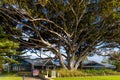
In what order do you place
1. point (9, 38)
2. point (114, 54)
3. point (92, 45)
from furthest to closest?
point (114, 54) → point (92, 45) → point (9, 38)

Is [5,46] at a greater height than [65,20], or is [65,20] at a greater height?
[65,20]

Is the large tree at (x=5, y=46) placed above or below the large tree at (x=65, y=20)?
below

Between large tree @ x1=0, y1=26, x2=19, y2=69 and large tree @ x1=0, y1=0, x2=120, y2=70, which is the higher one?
large tree @ x1=0, y1=0, x2=120, y2=70

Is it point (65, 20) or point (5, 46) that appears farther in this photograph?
point (65, 20)

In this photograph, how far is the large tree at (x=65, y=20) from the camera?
34.6 metres

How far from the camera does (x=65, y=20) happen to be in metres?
40.2

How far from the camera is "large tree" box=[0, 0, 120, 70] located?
113 ft

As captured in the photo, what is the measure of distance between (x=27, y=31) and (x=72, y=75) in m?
12.8

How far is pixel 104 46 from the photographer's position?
47.6 metres

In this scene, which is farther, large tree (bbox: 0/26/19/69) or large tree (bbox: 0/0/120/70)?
large tree (bbox: 0/26/19/69)

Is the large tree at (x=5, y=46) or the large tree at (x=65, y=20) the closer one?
the large tree at (x=65, y=20)

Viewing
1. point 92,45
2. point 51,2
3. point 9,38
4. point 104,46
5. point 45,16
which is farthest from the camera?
point 104,46

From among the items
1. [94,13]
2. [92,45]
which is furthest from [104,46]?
[94,13]

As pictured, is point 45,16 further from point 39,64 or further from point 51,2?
point 39,64
